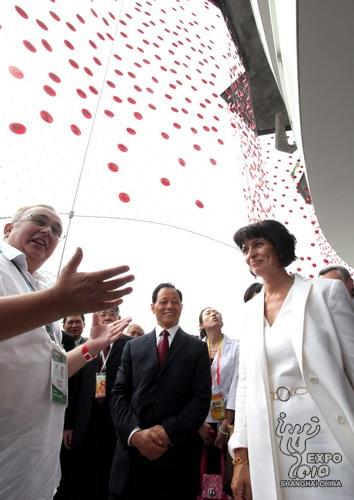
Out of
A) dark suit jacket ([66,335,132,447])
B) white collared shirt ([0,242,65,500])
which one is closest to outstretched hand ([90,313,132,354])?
white collared shirt ([0,242,65,500])

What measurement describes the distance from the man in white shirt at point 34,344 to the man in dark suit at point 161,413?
0.60 meters

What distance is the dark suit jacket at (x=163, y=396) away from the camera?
5.32ft

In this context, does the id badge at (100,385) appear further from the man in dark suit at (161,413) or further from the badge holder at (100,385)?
the man in dark suit at (161,413)

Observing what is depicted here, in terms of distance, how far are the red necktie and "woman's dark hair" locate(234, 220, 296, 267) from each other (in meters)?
0.74

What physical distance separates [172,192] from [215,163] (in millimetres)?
667

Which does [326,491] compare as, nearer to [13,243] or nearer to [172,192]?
[13,243]

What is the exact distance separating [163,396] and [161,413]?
76 millimetres

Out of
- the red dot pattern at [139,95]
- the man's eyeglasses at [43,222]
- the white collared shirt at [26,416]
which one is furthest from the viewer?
the red dot pattern at [139,95]

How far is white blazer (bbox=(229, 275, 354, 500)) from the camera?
103cm

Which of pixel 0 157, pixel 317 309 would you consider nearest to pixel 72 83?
pixel 0 157

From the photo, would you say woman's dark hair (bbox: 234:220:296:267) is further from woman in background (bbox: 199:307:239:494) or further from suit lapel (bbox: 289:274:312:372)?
woman in background (bbox: 199:307:239:494)

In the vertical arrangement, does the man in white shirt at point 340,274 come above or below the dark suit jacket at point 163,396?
above

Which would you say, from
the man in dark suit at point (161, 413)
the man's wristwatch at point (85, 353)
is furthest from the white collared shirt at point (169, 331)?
the man's wristwatch at point (85, 353)

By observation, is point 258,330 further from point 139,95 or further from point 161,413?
point 139,95
